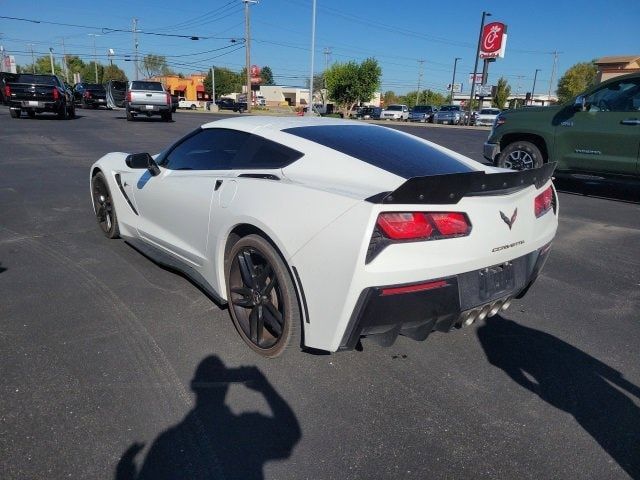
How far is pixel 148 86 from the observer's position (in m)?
23.1

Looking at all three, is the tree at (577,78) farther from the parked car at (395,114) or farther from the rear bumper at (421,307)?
the rear bumper at (421,307)

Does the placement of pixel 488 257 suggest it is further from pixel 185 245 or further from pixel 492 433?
pixel 185 245

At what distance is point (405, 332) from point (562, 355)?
3.95 feet

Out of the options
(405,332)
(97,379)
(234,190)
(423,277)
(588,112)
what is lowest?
(97,379)

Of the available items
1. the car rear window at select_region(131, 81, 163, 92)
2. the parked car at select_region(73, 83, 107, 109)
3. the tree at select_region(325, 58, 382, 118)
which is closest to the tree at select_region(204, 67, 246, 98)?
the tree at select_region(325, 58, 382, 118)

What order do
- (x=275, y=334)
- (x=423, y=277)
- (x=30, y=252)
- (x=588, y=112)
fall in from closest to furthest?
(x=423, y=277) < (x=275, y=334) < (x=30, y=252) < (x=588, y=112)

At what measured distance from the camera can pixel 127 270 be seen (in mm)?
4082

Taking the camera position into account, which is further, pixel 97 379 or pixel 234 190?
pixel 234 190

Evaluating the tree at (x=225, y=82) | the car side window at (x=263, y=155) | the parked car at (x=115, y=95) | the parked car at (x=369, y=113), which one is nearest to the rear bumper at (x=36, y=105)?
the parked car at (x=115, y=95)

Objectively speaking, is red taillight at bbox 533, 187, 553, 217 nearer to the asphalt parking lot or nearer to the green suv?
the asphalt parking lot

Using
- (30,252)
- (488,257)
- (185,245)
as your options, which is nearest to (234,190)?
(185,245)

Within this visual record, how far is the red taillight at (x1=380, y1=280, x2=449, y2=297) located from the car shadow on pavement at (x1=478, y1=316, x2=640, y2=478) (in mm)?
872

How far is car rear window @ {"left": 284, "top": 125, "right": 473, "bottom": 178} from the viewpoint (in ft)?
9.36

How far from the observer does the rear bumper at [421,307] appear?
218cm
